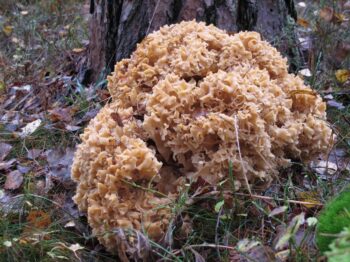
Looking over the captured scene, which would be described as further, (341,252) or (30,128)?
(30,128)

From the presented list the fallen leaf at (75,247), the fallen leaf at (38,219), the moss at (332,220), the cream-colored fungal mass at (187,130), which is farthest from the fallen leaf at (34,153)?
the moss at (332,220)

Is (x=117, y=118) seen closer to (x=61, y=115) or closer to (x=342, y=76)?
(x=61, y=115)

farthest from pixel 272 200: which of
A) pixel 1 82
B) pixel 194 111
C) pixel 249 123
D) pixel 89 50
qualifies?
pixel 1 82

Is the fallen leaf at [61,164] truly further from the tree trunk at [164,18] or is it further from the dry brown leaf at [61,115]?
the tree trunk at [164,18]

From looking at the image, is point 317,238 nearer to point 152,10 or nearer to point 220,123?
point 220,123

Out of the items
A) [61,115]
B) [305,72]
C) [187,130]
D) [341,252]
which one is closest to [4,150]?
[61,115]
